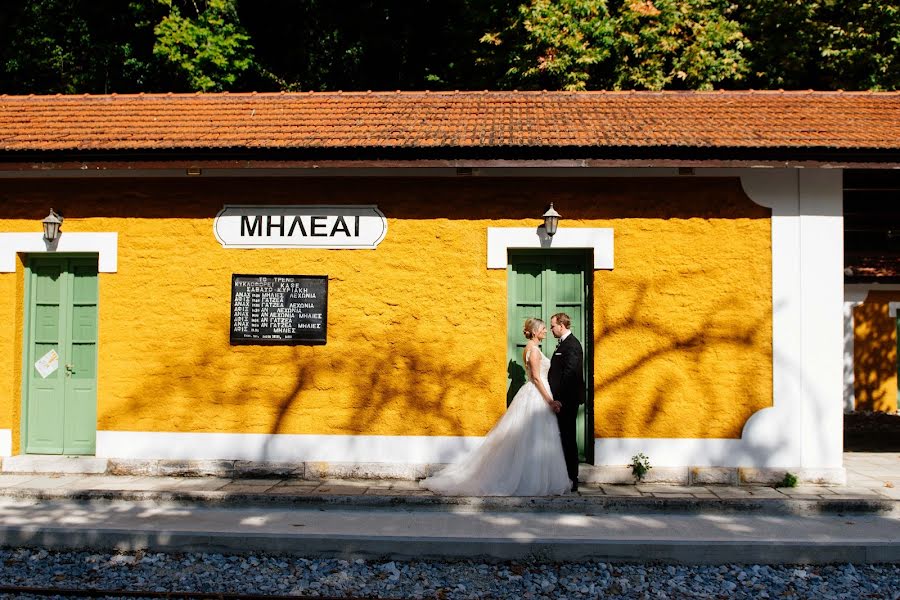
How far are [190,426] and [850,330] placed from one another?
528 inches

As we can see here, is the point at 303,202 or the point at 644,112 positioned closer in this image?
the point at 303,202

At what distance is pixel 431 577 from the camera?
16.1 feet

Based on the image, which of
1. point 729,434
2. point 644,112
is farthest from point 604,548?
point 644,112

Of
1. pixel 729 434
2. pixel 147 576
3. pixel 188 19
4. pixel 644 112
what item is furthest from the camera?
pixel 188 19

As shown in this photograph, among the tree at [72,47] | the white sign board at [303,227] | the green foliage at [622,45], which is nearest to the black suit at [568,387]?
the white sign board at [303,227]

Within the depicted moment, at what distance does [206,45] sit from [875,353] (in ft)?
54.8

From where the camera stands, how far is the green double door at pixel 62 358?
742 centimetres

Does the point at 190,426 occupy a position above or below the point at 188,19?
below

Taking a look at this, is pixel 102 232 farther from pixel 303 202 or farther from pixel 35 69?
pixel 35 69

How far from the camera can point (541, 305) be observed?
720 cm

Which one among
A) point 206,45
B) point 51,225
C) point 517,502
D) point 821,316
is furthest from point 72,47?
point 821,316

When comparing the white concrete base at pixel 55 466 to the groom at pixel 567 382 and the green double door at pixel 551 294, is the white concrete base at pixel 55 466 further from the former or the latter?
the groom at pixel 567 382

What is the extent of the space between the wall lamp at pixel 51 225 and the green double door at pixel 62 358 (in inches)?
14.5

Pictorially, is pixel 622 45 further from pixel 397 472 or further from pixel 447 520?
pixel 447 520
